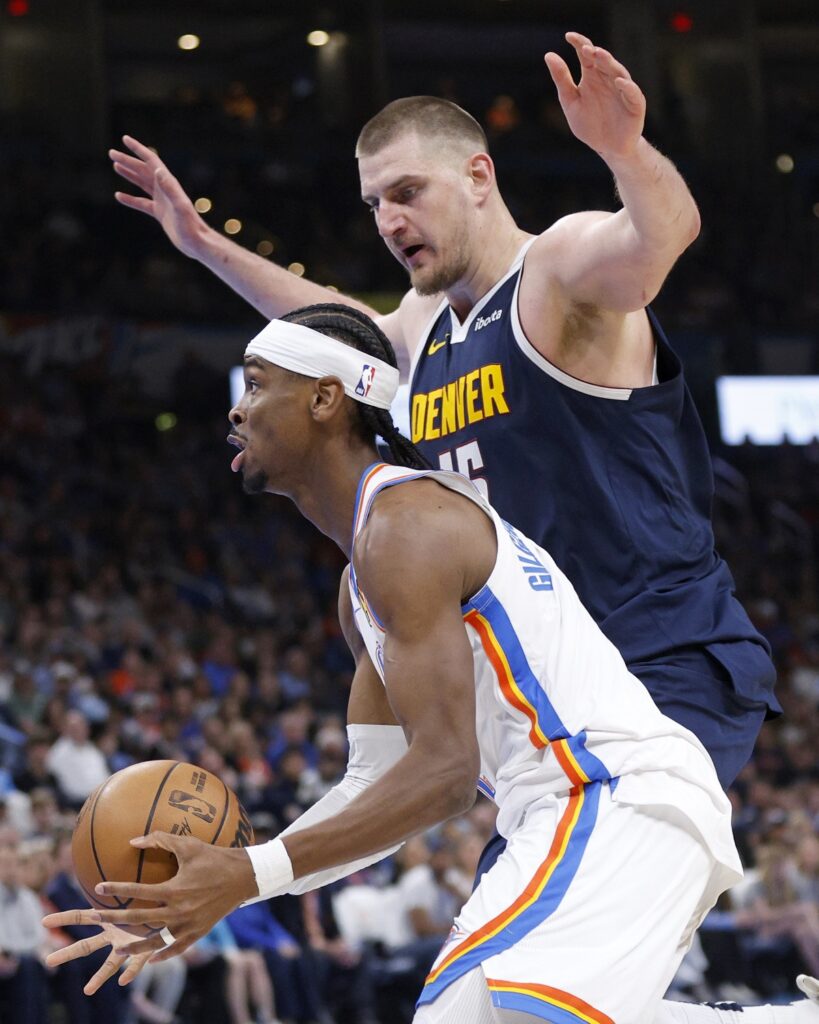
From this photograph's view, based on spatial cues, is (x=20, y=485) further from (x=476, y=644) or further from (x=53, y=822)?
(x=476, y=644)

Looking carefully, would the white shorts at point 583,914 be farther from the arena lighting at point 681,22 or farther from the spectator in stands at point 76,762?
the arena lighting at point 681,22

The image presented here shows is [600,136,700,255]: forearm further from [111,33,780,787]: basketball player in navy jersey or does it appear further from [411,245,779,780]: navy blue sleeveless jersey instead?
[411,245,779,780]: navy blue sleeveless jersey

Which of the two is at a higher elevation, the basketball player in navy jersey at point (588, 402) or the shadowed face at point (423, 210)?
the shadowed face at point (423, 210)

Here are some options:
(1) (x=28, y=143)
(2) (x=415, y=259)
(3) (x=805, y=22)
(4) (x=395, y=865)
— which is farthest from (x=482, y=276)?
(3) (x=805, y=22)

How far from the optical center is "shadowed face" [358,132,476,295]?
394 cm

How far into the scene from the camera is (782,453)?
21609mm

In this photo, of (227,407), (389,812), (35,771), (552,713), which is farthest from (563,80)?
(227,407)

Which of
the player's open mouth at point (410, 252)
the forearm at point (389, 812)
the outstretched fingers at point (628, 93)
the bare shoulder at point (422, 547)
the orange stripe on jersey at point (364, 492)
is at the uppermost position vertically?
the outstretched fingers at point (628, 93)

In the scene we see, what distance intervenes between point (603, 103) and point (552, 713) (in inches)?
52.3

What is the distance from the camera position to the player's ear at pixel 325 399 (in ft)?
11.0

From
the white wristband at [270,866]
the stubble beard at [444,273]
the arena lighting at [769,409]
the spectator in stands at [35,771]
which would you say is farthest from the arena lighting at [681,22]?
the white wristband at [270,866]

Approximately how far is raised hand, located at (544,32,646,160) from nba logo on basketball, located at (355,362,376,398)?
0.70 meters

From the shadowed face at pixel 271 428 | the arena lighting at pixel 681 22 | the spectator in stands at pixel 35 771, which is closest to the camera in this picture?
the shadowed face at pixel 271 428

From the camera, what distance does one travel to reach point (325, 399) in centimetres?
335
